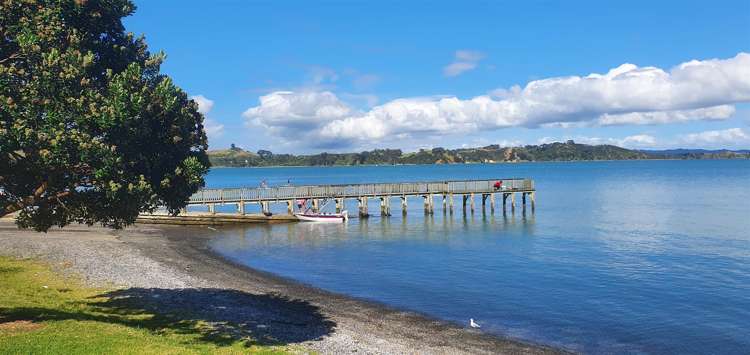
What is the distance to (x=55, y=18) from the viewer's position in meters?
15.8

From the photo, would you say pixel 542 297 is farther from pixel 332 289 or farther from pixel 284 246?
pixel 284 246

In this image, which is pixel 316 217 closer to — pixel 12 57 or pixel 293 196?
pixel 293 196

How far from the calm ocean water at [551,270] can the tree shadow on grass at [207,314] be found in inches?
278

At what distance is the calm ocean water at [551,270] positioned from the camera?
26516 mm

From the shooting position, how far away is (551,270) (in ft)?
132

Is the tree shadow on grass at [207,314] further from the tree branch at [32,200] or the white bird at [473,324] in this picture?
the white bird at [473,324]

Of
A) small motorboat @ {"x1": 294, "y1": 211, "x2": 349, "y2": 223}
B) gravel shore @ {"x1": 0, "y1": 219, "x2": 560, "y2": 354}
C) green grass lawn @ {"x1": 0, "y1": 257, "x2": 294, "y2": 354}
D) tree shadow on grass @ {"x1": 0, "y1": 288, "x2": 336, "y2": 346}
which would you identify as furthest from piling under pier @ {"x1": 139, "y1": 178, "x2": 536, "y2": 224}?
green grass lawn @ {"x1": 0, "y1": 257, "x2": 294, "y2": 354}

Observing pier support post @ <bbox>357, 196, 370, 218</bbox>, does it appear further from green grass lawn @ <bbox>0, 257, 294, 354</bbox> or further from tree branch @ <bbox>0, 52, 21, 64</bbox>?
tree branch @ <bbox>0, 52, 21, 64</bbox>

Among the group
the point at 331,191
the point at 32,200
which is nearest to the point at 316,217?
the point at 331,191

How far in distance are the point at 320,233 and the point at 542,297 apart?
1228 inches

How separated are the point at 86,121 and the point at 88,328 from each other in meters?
7.22

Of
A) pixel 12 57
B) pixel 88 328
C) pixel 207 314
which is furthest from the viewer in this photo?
pixel 207 314

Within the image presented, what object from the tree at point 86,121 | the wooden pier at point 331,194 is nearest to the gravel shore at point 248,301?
the tree at point 86,121

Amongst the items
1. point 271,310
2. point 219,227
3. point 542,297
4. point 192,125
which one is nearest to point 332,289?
point 271,310
